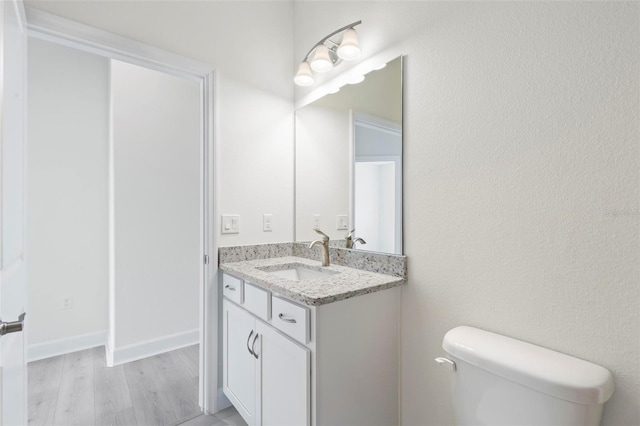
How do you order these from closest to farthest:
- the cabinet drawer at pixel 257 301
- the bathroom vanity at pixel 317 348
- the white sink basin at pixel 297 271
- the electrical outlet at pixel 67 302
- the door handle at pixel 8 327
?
the door handle at pixel 8 327
the bathroom vanity at pixel 317 348
the cabinet drawer at pixel 257 301
the white sink basin at pixel 297 271
the electrical outlet at pixel 67 302

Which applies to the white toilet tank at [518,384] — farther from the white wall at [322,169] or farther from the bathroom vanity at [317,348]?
A: the white wall at [322,169]

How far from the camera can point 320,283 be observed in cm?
135

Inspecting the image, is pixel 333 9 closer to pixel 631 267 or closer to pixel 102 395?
pixel 631 267

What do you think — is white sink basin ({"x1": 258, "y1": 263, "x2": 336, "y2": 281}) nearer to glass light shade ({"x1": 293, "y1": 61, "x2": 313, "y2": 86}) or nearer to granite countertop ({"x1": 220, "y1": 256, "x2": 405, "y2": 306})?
granite countertop ({"x1": 220, "y1": 256, "x2": 405, "y2": 306})

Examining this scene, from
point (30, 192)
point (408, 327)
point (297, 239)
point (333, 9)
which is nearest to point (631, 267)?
point (408, 327)

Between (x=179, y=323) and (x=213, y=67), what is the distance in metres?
2.12

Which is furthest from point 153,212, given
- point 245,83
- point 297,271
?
point 297,271

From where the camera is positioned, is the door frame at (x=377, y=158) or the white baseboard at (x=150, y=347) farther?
the white baseboard at (x=150, y=347)

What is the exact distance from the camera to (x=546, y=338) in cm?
102

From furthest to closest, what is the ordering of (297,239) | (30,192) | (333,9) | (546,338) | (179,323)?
1. (179,323)
2. (30,192)
3. (297,239)
4. (333,9)
5. (546,338)

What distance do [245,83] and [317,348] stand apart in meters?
1.59

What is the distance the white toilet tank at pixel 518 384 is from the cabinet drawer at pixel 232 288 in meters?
1.01

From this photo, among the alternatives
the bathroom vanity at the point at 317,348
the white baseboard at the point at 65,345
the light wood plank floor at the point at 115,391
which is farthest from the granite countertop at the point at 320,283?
the white baseboard at the point at 65,345

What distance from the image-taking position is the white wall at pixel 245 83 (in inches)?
66.1
